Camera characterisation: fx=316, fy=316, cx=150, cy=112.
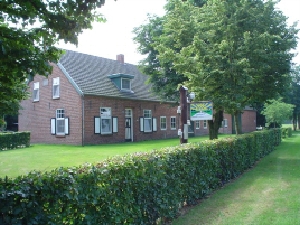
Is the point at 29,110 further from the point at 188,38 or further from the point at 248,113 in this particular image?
the point at 248,113

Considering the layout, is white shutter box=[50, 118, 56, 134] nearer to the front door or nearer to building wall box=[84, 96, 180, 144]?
building wall box=[84, 96, 180, 144]

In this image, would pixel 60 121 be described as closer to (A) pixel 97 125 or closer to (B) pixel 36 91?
(A) pixel 97 125

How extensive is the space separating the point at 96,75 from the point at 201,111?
723 inches

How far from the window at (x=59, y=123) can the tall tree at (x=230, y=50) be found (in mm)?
12917

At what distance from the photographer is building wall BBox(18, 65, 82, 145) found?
23.5 meters

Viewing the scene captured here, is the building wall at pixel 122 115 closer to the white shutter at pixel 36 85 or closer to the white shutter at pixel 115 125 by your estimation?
the white shutter at pixel 115 125

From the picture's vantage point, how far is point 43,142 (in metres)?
26.4

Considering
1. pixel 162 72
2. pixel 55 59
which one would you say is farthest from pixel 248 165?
pixel 162 72

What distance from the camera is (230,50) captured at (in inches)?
492

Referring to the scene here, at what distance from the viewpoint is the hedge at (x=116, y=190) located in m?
3.15

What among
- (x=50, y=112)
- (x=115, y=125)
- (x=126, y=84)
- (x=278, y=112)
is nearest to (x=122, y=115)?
(x=115, y=125)

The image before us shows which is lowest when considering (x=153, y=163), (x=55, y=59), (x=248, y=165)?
(x=248, y=165)

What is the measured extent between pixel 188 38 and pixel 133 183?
34.7 feet

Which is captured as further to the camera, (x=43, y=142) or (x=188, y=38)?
A: (x=43, y=142)
